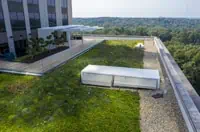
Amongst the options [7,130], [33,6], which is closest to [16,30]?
[33,6]

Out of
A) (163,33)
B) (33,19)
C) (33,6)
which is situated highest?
(33,6)

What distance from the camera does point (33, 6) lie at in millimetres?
23406

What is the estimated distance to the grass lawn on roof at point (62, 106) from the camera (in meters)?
8.52

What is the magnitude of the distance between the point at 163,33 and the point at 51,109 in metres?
93.6

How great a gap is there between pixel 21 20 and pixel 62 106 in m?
15.3

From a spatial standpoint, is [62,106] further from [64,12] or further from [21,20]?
[64,12]

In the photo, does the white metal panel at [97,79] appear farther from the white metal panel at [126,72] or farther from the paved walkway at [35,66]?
the paved walkway at [35,66]

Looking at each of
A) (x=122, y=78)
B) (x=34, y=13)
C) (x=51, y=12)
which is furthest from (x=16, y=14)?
(x=122, y=78)

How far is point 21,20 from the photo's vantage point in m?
21.5

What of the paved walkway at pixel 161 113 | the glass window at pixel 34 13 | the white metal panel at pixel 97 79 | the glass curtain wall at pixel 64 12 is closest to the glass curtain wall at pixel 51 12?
the glass window at pixel 34 13

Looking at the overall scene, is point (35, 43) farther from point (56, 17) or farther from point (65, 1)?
point (65, 1)

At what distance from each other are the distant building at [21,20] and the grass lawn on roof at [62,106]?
651cm

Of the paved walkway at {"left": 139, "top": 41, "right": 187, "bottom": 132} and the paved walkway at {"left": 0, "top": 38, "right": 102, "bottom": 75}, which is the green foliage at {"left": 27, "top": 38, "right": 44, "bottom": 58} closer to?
the paved walkway at {"left": 0, "top": 38, "right": 102, "bottom": 75}

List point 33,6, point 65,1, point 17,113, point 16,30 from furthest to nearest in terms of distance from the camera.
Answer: point 65,1 < point 33,6 < point 16,30 < point 17,113
